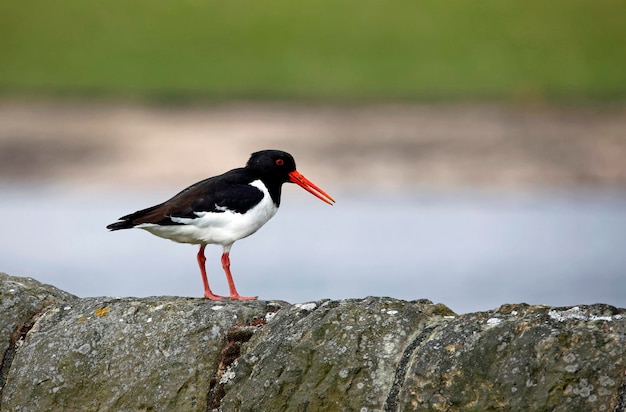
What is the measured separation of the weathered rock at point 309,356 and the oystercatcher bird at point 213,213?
4.40 feet

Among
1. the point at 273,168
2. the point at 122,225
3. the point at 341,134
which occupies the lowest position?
the point at 122,225

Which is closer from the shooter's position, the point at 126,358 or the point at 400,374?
the point at 400,374

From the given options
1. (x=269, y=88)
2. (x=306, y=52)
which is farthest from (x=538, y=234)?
(x=306, y=52)

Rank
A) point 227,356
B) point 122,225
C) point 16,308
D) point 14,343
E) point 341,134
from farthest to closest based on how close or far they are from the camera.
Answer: point 341,134 → point 122,225 → point 16,308 → point 14,343 → point 227,356

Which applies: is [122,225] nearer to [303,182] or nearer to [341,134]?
[303,182]

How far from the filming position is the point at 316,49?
2430 cm

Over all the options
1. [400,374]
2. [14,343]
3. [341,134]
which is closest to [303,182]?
[14,343]

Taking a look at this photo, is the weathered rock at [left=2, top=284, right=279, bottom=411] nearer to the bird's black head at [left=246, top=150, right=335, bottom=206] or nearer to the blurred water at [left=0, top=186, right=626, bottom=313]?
the bird's black head at [left=246, top=150, right=335, bottom=206]

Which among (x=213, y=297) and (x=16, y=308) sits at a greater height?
(x=213, y=297)

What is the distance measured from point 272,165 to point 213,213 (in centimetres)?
61

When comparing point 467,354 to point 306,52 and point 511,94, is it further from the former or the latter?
point 306,52

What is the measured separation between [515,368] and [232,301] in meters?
1.23

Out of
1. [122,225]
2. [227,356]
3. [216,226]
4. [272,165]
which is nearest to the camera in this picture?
[227,356]

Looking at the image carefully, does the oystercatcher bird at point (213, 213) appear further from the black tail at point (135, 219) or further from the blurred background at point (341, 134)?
the blurred background at point (341, 134)
